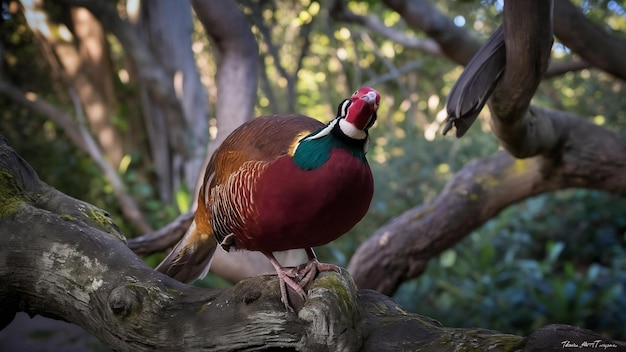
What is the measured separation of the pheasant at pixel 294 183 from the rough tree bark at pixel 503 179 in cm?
91

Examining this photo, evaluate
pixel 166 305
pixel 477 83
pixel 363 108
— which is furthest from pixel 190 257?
pixel 477 83

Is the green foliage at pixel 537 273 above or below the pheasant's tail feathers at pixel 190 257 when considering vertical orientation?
below

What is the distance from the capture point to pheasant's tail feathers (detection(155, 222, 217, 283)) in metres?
2.19

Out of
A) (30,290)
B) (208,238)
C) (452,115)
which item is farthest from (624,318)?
(30,290)

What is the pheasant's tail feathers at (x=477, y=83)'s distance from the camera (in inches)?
83.5

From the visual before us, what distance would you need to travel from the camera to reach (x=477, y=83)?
2.16 metres

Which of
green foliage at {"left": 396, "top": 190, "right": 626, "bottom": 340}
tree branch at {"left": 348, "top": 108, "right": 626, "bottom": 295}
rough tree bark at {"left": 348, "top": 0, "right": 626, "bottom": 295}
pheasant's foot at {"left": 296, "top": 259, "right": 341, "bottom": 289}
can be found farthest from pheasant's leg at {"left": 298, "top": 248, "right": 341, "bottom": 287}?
green foliage at {"left": 396, "top": 190, "right": 626, "bottom": 340}

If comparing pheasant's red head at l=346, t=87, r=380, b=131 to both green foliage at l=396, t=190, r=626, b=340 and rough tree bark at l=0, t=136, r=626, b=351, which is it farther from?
green foliage at l=396, t=190, r=626, b=340

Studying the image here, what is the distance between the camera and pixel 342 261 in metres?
5.02

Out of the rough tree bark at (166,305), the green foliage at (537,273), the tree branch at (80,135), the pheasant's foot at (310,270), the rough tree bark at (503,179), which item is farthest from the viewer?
the tree branch at (80,135)

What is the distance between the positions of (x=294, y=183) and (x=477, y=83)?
34.8 inches

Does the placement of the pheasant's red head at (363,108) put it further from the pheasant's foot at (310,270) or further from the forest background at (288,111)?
the forest background at (288,111)

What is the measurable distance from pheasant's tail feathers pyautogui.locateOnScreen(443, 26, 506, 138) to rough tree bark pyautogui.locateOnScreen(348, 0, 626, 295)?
0.42 ft

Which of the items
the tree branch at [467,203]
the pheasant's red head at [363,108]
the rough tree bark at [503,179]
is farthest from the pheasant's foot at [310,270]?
the tree branch at [467,203]
